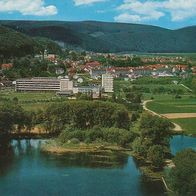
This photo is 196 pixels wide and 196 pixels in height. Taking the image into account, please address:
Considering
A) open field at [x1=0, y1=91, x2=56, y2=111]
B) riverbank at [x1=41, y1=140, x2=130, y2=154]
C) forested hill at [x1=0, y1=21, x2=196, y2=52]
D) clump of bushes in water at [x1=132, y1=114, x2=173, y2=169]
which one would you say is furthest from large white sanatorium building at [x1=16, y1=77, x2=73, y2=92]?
forested hill at [x1=0, y1=21, x2=196, y2=52]

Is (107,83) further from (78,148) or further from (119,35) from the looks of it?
(119,35)

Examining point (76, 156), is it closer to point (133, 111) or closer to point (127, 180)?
point (127, 180)

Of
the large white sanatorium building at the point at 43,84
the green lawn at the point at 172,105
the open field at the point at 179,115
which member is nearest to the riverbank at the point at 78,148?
the open field at the point at 179,115

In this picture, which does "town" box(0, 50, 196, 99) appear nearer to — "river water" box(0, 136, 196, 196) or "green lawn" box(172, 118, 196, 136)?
"green lawn" box(172, 118, 196, 136)

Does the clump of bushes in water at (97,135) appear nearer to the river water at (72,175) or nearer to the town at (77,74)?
the river water at (72,175)

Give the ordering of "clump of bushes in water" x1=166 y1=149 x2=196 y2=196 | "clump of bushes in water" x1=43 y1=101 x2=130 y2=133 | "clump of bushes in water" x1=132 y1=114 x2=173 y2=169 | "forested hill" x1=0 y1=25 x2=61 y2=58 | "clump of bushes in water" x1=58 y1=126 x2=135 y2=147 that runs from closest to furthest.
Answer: "clump of bushes in water" x1=166 y1=149 x2=196 y2=196
"clump of bushes in water" x1=132 y1=114 x2=173 y2=169
"clump of bushes in water" x1=58 y1=126 x2=135 y2=147
"clump of bushes in water" x1=43 y1=101 x2=130 y2=133
"forested hill" x1=0 y1=25 x2=61 y2=58
